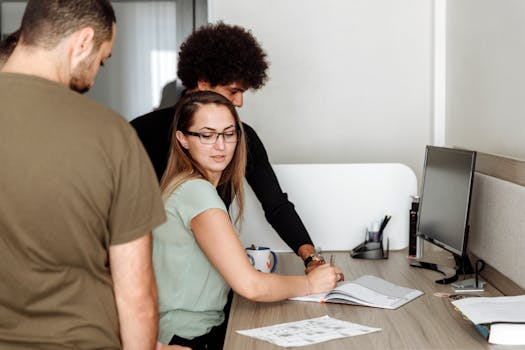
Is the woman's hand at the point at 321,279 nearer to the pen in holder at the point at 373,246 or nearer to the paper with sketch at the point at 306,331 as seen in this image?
the paper with sketch at the point at 306,331

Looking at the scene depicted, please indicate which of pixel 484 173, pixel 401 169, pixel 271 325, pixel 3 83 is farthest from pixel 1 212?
pixel 401 169

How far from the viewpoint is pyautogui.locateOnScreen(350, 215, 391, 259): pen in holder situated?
9.06ft

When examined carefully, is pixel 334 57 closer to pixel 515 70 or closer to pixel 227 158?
pixel 515 70

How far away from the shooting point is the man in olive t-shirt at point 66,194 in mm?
1278

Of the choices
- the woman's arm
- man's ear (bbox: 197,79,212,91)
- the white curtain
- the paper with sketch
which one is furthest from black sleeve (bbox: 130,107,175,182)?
the white curtain

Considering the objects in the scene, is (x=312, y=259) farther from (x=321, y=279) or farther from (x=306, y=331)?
(x=306, y=331)

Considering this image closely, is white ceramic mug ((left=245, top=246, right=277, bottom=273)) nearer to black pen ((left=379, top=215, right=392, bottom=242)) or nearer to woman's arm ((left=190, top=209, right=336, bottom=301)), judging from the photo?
woman's arm ((left=190, top=209, right=336, bottom=301))

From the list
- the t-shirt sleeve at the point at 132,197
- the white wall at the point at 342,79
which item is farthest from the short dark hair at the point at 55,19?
the white wall at the point at 342,79

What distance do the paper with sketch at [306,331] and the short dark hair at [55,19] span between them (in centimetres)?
86

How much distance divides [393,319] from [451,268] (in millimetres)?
676

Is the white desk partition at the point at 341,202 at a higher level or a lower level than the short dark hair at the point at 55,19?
lower

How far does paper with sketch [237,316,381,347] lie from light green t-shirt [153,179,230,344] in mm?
211

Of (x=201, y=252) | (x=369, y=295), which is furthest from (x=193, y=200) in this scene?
(x=369, y=295)

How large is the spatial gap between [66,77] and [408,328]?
1052mm
